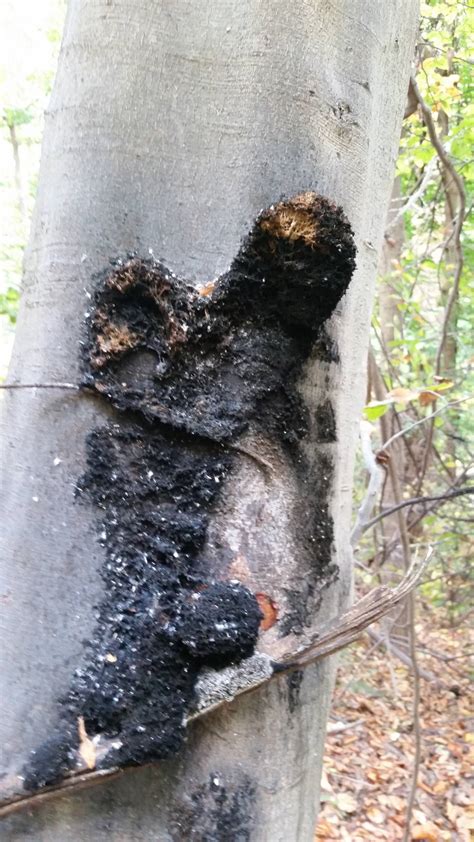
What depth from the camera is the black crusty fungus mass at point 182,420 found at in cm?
59

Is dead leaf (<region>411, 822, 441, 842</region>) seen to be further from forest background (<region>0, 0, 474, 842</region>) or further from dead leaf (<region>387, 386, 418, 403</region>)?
dead leaf (<region>387, 386, 418, 403</region>)

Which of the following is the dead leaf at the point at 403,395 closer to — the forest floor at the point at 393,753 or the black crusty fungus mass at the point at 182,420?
the black crusty fungus mass at the point at 182,420

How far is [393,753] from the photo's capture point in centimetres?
336

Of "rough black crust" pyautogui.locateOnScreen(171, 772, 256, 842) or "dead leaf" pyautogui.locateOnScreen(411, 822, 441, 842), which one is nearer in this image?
"rough black crust" pyautogui.locateOnScreen(171, 772, 256, 842)

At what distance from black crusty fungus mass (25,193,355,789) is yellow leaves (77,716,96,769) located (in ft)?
0.12

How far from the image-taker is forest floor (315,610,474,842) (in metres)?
2.79

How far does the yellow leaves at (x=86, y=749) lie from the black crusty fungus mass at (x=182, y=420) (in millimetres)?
35

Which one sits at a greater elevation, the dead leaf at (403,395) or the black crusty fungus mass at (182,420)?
the dead leaf at (403,395)

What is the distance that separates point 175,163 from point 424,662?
4.72 meters

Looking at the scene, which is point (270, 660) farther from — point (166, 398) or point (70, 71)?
point (70, 71)

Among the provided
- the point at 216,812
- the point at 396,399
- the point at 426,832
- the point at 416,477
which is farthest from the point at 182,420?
the point at 416,477

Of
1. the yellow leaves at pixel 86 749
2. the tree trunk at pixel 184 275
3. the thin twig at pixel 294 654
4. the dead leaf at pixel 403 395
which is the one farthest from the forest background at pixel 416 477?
the yellow leaves at pixel 86 749

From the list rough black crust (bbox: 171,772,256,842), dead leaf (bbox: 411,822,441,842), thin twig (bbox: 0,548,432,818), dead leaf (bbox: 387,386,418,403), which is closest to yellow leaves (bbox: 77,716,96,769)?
thin twig (bbox: 0,548,432,818)

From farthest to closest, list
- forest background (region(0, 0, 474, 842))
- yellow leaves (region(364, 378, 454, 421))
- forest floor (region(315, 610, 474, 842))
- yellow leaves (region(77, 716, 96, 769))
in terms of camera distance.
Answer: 1. forest floor (region(315, 610, 474, 842))
2. forest background (region(0, 0, 474, 842))
3. yellow leaves (region(364, 378, 454, 421))
4. yellow leaves (region(77, 716, 96, 769))
